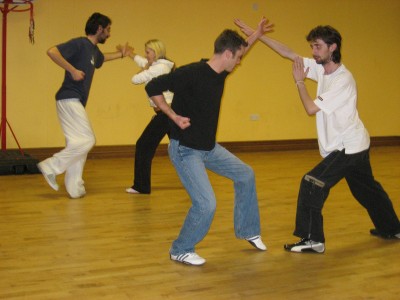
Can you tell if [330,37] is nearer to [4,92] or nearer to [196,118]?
[196,118]

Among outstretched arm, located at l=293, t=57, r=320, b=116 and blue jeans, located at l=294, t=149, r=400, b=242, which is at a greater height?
outstretched arm, located at l=293, t=57, r=320, b=116

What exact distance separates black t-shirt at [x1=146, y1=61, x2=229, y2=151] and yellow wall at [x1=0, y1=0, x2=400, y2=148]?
5001 millimetres

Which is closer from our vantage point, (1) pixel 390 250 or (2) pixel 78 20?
(1) pixel 390 250

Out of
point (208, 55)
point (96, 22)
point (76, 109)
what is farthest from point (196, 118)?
point (208, 55)

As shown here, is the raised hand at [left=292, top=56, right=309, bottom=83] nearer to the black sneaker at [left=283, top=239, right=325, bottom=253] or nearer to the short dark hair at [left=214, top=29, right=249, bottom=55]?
the short dark hair at [left=214, top=29, right=249, bottom=55]

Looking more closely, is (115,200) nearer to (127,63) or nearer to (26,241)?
(26,241)

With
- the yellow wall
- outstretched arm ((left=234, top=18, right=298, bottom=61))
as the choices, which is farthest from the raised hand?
the yellow wall

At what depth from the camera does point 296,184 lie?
22.2 feet

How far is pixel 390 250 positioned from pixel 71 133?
9.50ft

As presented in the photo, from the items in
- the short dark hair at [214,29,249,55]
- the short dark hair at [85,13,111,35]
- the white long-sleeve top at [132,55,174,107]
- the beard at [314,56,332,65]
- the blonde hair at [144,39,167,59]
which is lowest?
the white long-sleeve top at [132,55,174,107]

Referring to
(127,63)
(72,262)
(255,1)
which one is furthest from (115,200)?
(255,1)

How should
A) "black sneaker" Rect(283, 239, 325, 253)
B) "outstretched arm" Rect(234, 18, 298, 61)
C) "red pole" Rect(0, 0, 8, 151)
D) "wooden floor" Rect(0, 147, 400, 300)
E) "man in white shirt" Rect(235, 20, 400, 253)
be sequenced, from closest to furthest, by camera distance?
"wooden floor" Rect(0, 147, 400, 300) → "man in white shirt" Rect(235, 20, 400, 253) → "black sneaker" Rect(283, 239, 325, 253) → "outstretched arm" Rect(234, 18, 298, 61) → "red pole" Rect(0, 0, 8, 151)

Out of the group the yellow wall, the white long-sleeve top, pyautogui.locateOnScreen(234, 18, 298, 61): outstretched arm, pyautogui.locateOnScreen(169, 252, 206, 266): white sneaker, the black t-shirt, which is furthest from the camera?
the yellow wall

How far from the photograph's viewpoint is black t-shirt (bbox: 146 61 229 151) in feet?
12.2
